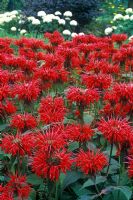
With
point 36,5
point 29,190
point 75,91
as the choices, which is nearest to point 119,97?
point 75,91

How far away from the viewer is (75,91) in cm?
252

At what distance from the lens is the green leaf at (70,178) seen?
2.28 metres

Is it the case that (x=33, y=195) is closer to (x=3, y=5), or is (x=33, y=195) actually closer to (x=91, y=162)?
(x=91, y=162)

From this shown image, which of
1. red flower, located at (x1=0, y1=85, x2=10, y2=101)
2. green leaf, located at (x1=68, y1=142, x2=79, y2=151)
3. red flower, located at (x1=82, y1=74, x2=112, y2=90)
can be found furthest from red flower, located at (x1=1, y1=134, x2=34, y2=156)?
red flower, located at (x1=82, y1=74, x2=112, y2=90)

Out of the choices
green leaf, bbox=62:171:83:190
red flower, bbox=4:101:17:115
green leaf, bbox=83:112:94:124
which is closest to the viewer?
green leaf, bbox=62:171:83:190

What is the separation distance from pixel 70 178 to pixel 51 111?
1.32 ft

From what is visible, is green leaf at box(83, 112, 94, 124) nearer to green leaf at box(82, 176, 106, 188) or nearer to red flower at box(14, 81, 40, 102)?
red flower at box(14, 81, 40, 102)

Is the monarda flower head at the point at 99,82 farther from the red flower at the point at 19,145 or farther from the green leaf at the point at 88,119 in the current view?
the red flower at the point at 19,145

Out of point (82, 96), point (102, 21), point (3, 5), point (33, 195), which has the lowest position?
point (3, 5)

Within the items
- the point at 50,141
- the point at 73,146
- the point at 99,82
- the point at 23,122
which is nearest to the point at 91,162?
the point at 50,141

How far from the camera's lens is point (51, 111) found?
252cm

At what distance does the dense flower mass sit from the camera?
6.87 ft

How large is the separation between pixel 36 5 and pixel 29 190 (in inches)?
393

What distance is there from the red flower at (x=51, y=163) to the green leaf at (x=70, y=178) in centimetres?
28
